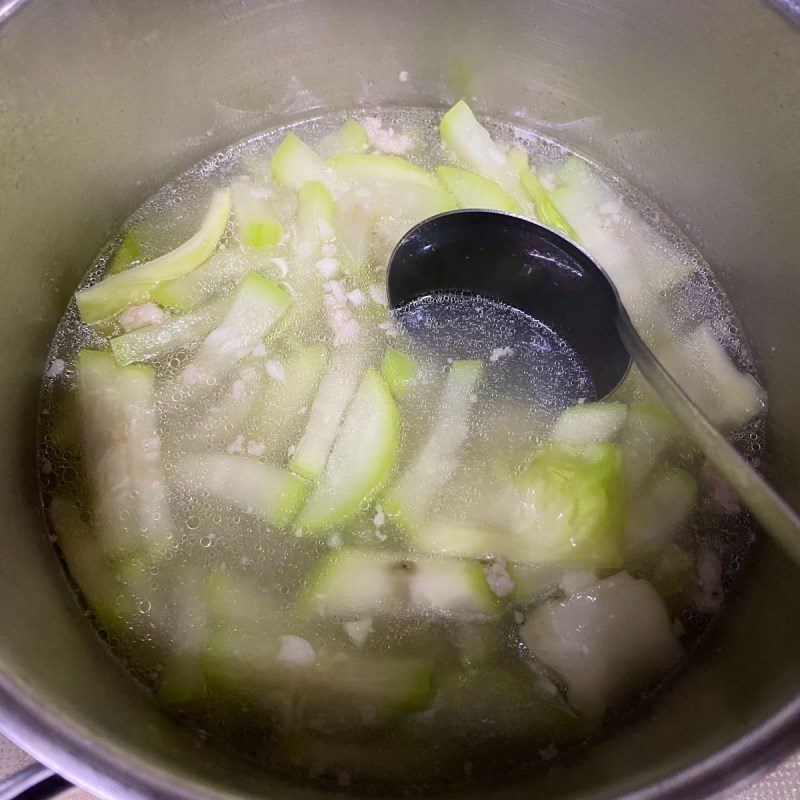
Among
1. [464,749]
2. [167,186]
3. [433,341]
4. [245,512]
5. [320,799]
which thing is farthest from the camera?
[167,186]

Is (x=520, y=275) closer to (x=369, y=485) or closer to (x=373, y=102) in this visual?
(x=369, y=485)

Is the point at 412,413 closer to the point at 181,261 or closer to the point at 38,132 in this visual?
the point at 181,261

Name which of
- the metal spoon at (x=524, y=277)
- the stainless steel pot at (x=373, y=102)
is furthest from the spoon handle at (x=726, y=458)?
the stainless steel pot at (x=373, y=102)

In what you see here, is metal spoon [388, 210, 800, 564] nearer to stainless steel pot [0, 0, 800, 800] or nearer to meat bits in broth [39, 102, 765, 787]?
meat bits in broth [39, 102, 765, 787]

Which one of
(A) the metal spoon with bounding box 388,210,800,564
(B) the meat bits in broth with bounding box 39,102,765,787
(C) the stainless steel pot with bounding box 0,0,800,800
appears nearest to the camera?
(C) the stainless steel pot with bounding box 0,0,800,800

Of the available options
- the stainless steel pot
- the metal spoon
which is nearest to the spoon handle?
the metal spoon

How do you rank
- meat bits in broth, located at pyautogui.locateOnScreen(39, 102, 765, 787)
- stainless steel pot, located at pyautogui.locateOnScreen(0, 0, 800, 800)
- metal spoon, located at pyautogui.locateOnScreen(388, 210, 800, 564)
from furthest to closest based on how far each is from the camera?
metal spoon, located at pyautogui.locateOnScreen(388, 210, 800, 564)
meat bits in broth, located at pyautogui.locateOnScreen(39, 102, 765, 787)
stainless steel pot, located at pyautogui.locateOnScreen(0, 0, 800, 800)

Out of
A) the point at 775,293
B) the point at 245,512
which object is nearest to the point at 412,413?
the point at 245,512
